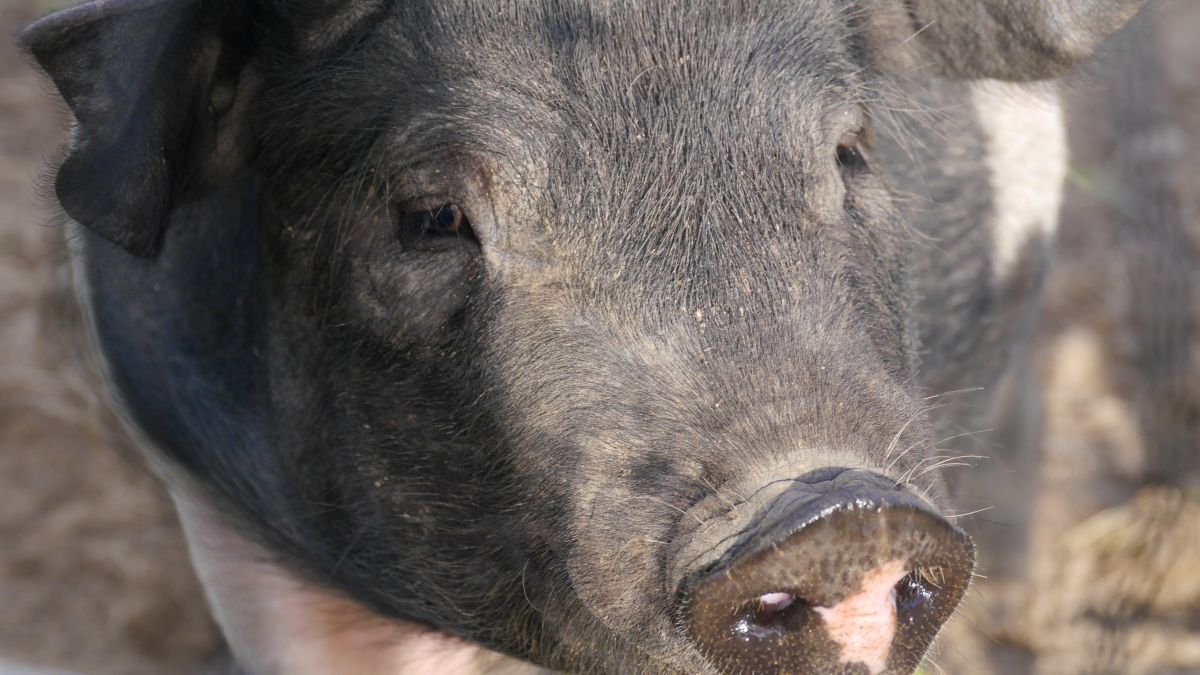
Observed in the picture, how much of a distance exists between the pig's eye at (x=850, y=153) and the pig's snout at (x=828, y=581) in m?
0.84

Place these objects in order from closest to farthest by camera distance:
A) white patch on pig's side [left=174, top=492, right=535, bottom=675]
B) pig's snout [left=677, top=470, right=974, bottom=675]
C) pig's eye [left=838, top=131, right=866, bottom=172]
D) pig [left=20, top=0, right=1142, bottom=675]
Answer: pig's snout [left=677, top=470, right=974, bottom=675] → pig [left=20, top=0, right=1142, bottom=675] → pig's eye [left=838, top=131, right=866, bottom=172] → white patch on pig's side [left=174, top=492, right=535, bottom=675]

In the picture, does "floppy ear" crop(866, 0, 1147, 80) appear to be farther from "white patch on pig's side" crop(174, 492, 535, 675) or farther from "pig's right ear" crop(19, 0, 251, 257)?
"white patch on pig's side" crop(174, 492, 535, 675)

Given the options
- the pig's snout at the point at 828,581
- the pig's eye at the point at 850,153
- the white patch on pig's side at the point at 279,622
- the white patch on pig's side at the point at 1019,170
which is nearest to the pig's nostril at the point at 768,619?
the pig's snout at the point at 828,581

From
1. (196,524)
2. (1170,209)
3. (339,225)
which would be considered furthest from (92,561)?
(1170,209)

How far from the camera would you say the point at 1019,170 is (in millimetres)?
4566

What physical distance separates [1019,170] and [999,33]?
1.37m

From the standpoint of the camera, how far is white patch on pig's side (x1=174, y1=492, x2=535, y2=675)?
11.2 feet

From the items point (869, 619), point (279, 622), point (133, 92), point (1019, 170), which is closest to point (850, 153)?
point (869, 619)

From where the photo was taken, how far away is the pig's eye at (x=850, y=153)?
110 inches

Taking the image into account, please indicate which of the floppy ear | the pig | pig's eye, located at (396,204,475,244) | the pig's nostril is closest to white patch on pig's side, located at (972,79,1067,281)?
the floppy ear

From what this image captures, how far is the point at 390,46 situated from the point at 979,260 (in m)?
2.12

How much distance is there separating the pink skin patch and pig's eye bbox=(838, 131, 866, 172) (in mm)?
905

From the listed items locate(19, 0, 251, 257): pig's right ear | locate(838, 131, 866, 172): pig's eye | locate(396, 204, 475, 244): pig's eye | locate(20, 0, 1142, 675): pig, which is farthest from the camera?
locate(838, 131, 866, 172): pig's eye

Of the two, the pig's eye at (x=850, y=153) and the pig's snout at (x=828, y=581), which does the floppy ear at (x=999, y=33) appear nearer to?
the pig's eye at (x=850, y=153)
